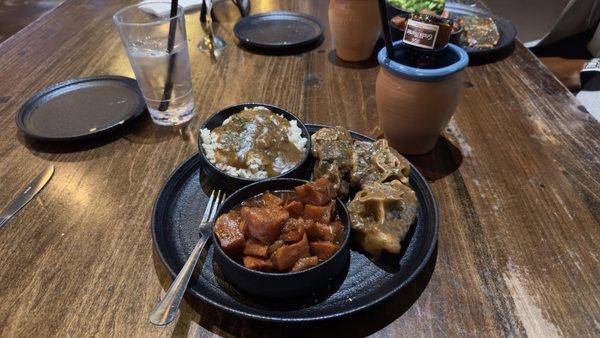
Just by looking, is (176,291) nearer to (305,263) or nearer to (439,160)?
(305,263)

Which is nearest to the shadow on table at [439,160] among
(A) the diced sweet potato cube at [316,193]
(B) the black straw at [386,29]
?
(B) the black straw at [386,29]

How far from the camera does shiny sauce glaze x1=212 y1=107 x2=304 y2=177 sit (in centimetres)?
141

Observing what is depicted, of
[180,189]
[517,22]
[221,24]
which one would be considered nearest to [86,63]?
[221,24]

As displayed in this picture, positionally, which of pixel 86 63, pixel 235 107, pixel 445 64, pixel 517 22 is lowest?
pixel 517 22

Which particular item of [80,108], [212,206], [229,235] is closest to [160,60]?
[80,108]

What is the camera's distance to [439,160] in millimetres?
1612

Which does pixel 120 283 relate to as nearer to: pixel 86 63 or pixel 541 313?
pixel 541 313

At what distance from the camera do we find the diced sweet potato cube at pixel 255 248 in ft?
3.44

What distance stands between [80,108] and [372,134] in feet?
4.46

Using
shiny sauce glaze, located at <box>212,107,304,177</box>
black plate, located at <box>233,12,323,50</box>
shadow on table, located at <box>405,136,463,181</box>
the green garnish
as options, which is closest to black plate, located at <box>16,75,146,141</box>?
shiny sauce glaze, located at <box>212,107,304,177</box>

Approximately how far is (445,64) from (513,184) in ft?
1.70

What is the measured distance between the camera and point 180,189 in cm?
139

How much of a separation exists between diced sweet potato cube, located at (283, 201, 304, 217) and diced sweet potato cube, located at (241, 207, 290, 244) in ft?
0.12

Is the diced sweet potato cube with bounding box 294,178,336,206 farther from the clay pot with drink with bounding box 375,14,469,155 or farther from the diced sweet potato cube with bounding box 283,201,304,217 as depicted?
the clay pot with drink with bounding box 375,14,469,155
